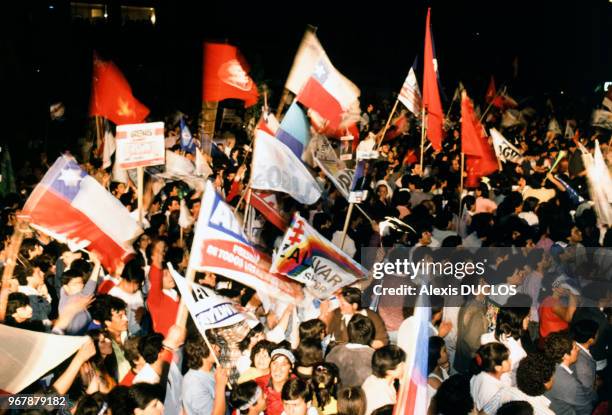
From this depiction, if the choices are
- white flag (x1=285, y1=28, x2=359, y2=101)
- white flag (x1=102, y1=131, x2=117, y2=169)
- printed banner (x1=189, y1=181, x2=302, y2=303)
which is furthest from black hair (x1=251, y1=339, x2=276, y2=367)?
white flag (x1=102, y1=131, x2=117, y2=169)

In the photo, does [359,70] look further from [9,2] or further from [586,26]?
[9,2]

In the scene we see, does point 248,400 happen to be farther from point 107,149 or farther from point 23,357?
point 107,149

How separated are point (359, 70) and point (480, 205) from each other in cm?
2114

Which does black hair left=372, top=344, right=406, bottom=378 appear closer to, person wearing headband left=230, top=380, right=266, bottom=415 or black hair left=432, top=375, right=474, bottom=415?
black hair left=432, top=375, right=474, bottom=415

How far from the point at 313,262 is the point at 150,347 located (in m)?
1.47

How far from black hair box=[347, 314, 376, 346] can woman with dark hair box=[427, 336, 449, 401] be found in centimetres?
43

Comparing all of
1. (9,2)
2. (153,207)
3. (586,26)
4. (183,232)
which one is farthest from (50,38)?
(586,26)

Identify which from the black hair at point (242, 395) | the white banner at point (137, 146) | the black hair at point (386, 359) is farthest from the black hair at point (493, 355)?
the white banner at point (137, 146)

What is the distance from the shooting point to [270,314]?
5.60 m

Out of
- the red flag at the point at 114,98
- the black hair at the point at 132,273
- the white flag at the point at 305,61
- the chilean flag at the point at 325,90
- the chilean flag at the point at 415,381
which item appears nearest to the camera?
the chilean flag at the point at 415,381

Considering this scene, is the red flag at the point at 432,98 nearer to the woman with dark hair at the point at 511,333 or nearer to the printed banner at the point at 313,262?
the printed banner at the point at 313,262

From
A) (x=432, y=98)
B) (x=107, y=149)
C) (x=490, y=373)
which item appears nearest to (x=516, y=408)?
(x=490, y=373)

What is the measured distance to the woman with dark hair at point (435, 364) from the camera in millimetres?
4750

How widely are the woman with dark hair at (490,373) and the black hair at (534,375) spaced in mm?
129
